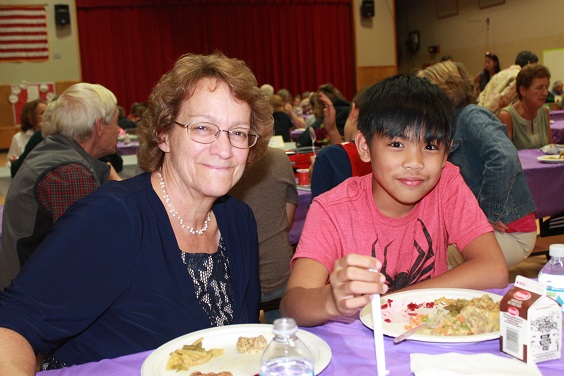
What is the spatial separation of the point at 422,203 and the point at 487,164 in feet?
4.88

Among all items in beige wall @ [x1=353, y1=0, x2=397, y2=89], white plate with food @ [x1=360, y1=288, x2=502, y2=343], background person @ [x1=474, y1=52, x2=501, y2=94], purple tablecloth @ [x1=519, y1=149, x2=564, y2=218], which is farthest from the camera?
beige wall @ [x1=353, y1=0, x2=397, y2=89]

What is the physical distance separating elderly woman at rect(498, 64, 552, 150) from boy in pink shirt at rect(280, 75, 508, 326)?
12.3 feet

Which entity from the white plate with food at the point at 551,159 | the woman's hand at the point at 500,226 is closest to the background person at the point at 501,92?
the white plate with food at the point at 551,159

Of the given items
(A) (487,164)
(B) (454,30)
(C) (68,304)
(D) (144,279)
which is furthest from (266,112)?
(B) (454,30)

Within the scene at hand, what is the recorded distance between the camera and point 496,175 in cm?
327

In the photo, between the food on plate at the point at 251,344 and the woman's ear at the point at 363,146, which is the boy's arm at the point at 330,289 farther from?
the woman's ear at the point at 363,146

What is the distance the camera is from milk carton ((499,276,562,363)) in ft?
3.89

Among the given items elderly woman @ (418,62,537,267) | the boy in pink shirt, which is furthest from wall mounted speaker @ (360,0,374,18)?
the boy in pink shirt

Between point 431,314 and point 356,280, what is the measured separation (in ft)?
1.30

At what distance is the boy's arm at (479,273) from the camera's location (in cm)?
176

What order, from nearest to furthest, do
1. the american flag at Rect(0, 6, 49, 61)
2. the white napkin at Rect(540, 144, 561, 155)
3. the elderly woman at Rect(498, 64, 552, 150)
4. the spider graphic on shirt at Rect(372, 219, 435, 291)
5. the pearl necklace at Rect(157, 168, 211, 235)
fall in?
the pearl necklace at Rect(157, 168, 211, 235)
the spider graphic on shirt at Rect(372, 219, 435, 291)
the white napkin at Rect(540, 144, 561, 155)
the elderly woman at Rect(498, 64, 552, 150)
the american flag at Rect(0, 6, 49, 61)

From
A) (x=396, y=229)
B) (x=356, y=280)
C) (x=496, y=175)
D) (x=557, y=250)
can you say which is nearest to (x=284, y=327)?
(x=356, y=280)

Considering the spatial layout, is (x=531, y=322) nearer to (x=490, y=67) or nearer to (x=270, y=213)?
(x=270, y=213)

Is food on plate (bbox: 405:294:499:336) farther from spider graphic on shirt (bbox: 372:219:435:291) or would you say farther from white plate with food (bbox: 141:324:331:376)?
spider graphic on shirt (bbox: 372:219:435:291)
